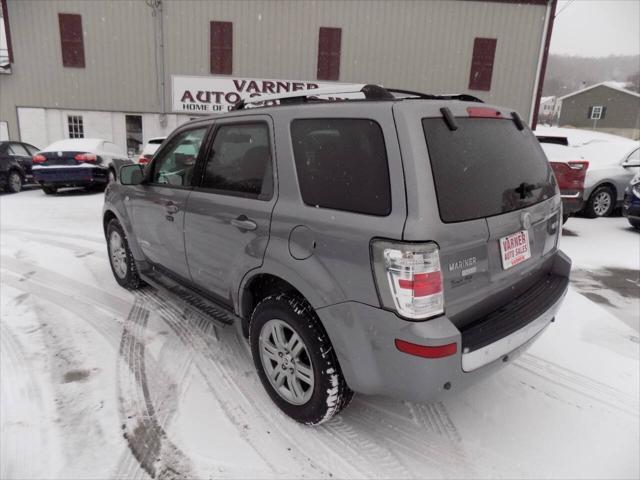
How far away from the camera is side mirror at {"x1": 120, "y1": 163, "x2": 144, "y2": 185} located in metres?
3.78

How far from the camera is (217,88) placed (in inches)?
675

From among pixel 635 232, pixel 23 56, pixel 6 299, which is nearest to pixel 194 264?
pixel 6 299

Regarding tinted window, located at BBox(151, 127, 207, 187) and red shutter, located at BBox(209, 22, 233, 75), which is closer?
tinted window, located at BBox(151, 127, 207, 187)

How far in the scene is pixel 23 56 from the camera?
1691cm

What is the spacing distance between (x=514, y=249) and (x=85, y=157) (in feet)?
36.1

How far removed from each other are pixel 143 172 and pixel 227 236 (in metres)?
1.58

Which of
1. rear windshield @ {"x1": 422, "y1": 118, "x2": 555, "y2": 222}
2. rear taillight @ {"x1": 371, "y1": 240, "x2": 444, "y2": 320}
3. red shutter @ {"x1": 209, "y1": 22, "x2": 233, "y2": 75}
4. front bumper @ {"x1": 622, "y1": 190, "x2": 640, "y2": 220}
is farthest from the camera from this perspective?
red shutter @ {"x1": 209, "y1": 22, "x2": 233, "y2": 75}

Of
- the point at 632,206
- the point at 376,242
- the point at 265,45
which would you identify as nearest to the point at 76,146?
the point at 265,45

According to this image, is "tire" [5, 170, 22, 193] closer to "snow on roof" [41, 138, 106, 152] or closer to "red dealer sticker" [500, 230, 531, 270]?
"snow on roof" [41, 138, 106, 152]

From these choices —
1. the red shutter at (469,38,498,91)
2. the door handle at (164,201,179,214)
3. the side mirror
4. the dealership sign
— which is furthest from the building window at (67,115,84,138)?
the door handle at (164,201,179,214)

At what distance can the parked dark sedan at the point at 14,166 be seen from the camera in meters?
11.0

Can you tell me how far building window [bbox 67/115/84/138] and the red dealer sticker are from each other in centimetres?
1912

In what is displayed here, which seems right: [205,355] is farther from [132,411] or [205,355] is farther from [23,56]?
[23,56]

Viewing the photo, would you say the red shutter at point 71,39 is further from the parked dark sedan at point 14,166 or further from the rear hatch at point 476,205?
the rear hatch at point 476,205
